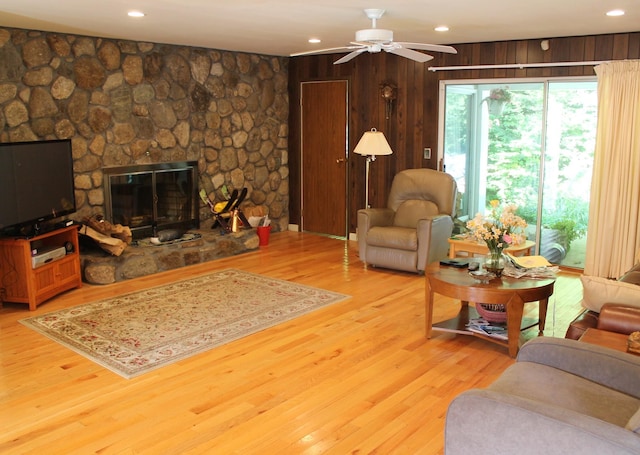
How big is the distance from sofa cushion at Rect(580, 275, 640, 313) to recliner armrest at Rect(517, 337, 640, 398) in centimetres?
52

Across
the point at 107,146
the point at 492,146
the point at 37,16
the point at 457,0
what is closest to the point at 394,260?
the point at 492,146

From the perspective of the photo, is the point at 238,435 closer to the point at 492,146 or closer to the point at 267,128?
the point at 492,146

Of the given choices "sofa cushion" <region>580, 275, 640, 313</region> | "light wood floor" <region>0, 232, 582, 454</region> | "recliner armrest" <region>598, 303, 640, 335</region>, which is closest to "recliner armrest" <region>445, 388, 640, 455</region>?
"light wood floor" <region>0, 232, 582, 454</region>

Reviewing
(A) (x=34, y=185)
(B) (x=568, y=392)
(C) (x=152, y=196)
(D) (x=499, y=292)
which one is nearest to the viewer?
(B) (x=568, y=392)

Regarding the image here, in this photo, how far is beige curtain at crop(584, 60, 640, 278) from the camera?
5668mm

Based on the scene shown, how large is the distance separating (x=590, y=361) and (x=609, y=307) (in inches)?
21.9

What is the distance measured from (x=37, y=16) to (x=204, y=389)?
3.27m

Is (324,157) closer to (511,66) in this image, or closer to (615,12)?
(511,66)

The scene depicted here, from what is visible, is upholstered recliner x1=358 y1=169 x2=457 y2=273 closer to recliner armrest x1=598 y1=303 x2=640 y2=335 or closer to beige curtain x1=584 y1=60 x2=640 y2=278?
beige curtain x1=584 y1=60 x2=640 y2=278

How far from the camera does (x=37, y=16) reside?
484cm

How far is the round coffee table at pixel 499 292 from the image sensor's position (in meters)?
3.93

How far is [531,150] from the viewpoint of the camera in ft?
21.2

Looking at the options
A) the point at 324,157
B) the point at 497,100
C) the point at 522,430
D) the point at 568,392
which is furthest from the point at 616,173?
the point at 522,430

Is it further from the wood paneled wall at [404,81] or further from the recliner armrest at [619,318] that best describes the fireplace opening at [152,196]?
A: the recliner armrest at [619,318]
